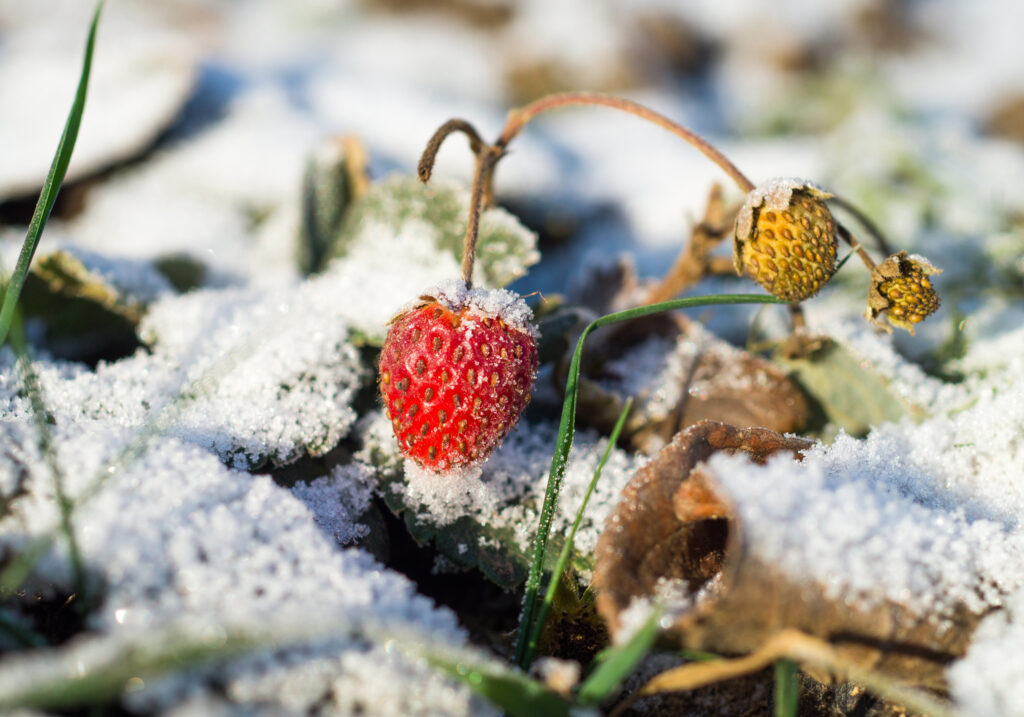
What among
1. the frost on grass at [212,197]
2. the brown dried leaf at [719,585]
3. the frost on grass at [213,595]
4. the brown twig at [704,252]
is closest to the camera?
the frost on grass at [213,595]

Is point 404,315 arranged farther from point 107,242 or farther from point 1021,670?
point 107,242

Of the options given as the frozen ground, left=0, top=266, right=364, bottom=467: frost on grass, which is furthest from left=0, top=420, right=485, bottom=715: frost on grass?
left=0, top=266, right=364, bottom=467: frost on grass

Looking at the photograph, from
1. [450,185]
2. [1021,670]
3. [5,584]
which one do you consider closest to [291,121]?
[450,185]

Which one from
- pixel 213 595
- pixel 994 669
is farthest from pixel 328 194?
pixel 994 669

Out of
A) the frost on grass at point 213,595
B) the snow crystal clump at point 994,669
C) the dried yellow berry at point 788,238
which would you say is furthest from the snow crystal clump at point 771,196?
the frost on grass at point 213,595

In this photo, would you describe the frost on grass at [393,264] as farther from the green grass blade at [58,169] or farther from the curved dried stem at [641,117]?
the green grass blade at [58,169]

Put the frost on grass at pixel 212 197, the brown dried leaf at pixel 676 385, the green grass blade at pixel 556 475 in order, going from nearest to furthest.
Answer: the green grass blade at pixel 556 475
the brown dried leaf at pixel 676 385
the frost on grass at pixel 212 197
